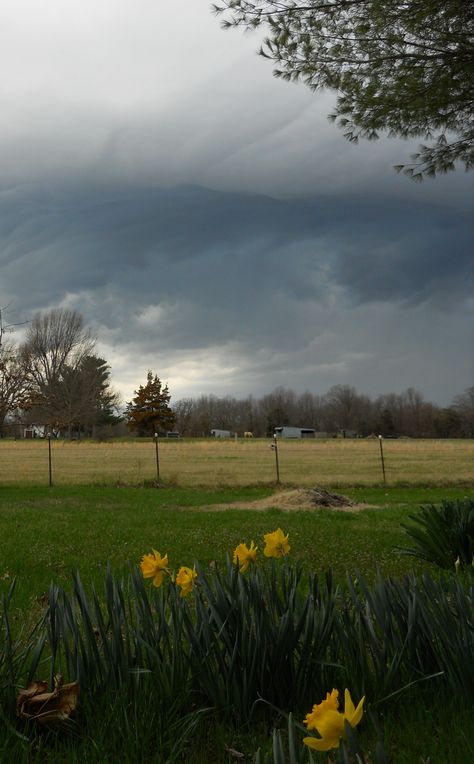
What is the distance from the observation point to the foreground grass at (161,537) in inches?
258

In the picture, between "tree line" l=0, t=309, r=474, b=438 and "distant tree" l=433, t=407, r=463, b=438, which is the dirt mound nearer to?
"tree line" l=0, t=309, r=474, b=438

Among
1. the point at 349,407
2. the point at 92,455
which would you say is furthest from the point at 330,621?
the point at 349,407

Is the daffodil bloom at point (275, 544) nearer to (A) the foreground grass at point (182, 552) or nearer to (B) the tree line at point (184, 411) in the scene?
(A) the foreground grass at point (182, 552)

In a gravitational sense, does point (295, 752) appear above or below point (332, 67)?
below

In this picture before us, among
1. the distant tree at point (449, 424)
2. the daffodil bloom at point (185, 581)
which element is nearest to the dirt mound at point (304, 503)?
the daffodil bloom at point (185, 581)

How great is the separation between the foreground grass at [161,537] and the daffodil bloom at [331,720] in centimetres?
Answer: 145

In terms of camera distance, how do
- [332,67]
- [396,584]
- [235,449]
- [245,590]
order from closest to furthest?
1. [245,590]
2. [396,584]
3. [332,67]
4. [235,449]

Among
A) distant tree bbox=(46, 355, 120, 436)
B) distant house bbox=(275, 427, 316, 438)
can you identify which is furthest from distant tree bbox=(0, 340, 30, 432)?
distant house bbox=(275, 427, 316, 438)

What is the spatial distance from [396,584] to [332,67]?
749 cm

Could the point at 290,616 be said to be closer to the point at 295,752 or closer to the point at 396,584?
the point at 396,584

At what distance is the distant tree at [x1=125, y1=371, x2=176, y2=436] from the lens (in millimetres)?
68688

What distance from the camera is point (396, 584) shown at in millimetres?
2771

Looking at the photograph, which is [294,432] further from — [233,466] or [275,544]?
[275,544]

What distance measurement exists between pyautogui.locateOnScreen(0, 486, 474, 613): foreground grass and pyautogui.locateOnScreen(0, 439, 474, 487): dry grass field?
25.8ft
